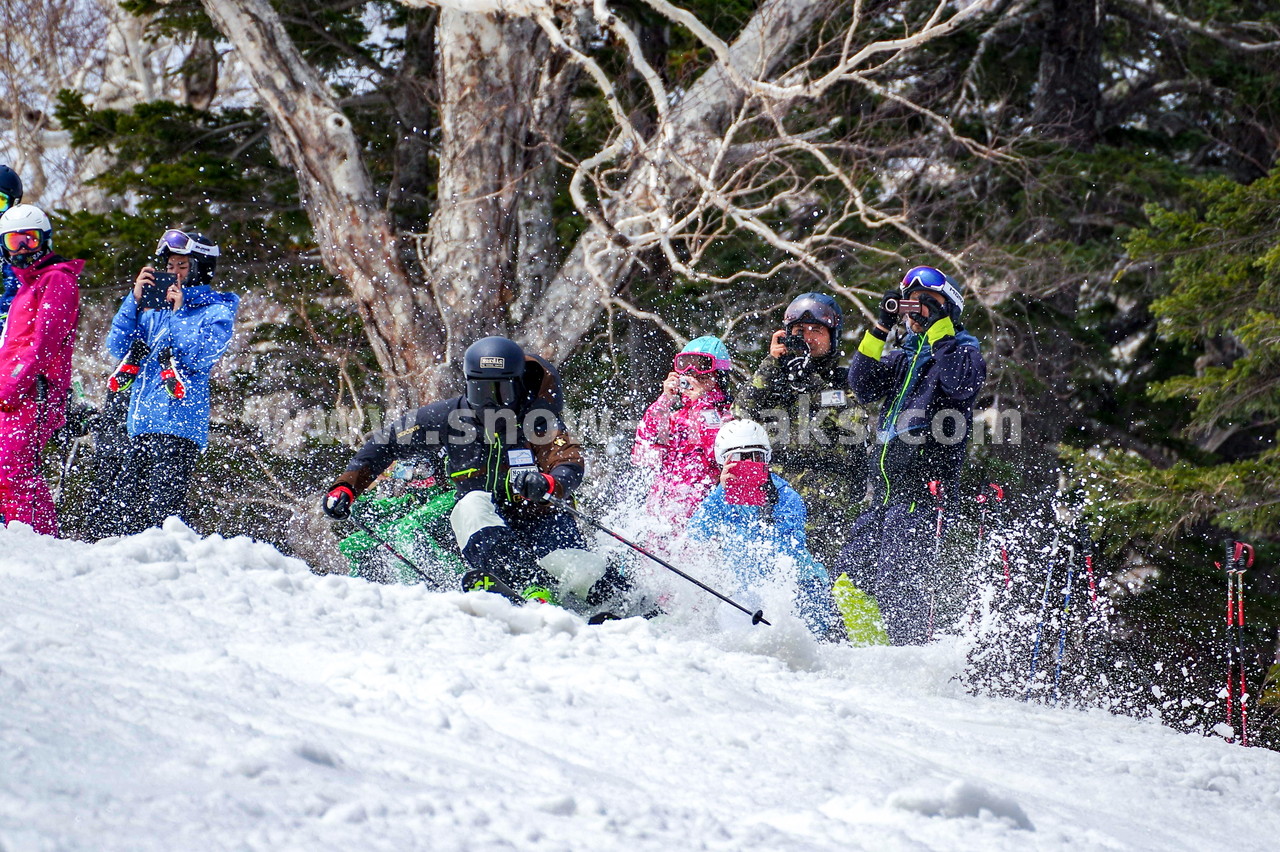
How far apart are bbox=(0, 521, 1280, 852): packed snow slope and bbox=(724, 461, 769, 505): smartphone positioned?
1.07 meters

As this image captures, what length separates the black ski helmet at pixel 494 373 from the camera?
530 centimetres

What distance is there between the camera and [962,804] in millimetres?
2508

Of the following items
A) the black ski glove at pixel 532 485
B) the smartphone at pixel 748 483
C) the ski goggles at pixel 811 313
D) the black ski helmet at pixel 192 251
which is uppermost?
the ski goggles at pixel 811 313

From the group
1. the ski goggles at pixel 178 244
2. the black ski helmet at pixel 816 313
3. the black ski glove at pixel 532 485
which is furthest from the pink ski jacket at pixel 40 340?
the black ski helmet at pixel 816 313

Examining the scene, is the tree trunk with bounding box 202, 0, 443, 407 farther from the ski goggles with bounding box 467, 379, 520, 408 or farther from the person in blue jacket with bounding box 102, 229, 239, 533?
the ski goggles with bounding box 467, 379, 520, 408

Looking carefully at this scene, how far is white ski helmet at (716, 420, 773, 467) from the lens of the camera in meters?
5.50

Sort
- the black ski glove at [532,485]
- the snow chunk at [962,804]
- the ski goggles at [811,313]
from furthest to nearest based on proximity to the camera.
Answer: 1. the ski goggles at [811,313]
2. the black ski glove at [532,485]
3. the snow chunk at [962,804]

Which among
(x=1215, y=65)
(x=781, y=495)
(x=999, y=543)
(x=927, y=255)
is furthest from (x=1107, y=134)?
(x=781, y=495)

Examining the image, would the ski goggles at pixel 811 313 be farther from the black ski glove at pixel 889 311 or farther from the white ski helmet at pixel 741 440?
the white ski helmet at pixel 741 440

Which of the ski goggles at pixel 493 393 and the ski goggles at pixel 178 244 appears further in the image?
the ski goggles at pixel 178 244

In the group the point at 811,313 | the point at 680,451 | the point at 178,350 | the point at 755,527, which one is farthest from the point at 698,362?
the point at 178,350

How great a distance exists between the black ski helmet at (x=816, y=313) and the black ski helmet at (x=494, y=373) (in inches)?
64.6

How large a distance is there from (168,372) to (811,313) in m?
3.36

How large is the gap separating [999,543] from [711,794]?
223 inches
